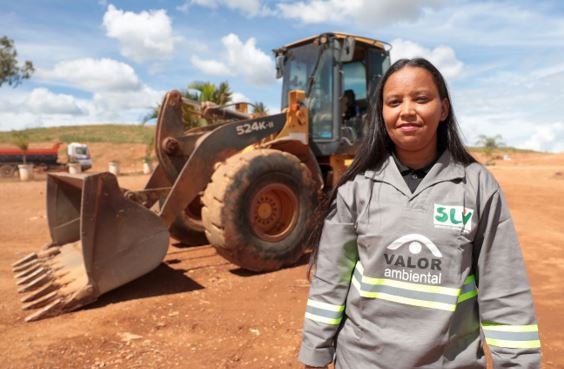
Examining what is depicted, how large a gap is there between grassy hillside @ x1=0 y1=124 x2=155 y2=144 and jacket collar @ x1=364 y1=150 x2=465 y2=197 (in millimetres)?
47655

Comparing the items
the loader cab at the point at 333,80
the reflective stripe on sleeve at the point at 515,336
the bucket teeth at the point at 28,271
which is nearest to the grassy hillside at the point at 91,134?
the loader cab at the point at 333,80

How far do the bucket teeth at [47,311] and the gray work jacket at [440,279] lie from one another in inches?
132

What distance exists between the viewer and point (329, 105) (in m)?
6.61

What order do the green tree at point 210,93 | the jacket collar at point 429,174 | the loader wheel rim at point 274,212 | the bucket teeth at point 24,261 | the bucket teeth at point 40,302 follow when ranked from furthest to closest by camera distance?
the green tree at point 210,93 → the loader wheel rim at point 274,212 → the bucket teeth at point 24,261 → the bucket teeth at point 40,302 → the jacket collar at point 429,174

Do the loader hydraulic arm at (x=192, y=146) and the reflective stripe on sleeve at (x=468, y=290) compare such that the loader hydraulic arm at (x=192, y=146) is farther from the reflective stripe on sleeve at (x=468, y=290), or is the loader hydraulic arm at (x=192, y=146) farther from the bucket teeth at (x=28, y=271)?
the reflective stripe on sleeve at (x=468, y=290)

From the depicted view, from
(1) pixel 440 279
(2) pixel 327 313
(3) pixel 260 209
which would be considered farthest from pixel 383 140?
(3) pixel 260 209

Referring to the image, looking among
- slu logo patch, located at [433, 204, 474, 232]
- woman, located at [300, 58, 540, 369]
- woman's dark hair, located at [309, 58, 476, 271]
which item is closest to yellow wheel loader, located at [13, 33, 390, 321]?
woman's dark hair, located at [309, 58, 476, 271]

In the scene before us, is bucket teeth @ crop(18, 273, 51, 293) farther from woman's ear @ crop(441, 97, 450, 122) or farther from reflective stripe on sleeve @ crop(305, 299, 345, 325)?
woman's ear @ crop(441, 97, 450, 122)

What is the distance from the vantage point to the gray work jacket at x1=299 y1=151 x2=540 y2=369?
4.78 ft

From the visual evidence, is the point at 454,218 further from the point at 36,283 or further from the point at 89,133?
the point at 89,133

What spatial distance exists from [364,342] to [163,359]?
2201 mm

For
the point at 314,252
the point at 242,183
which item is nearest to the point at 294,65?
the point at 242,183

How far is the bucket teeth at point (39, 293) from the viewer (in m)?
4.28

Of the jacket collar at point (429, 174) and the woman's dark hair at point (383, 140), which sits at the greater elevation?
the woman's dark hair at point (383, 140)
